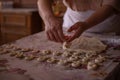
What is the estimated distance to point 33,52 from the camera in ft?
3.09

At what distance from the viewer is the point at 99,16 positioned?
113 centimetres

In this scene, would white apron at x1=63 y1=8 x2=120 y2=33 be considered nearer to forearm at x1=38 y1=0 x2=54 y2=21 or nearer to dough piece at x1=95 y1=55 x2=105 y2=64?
forearm at x1=38 y1=0 x2=54 y2=21

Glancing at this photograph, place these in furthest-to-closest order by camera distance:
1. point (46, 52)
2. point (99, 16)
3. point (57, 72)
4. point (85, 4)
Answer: point (85, 4)
point (99, 16)
point (46, 52)
point (57, 72)

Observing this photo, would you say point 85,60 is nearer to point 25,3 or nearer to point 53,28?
point 53,28

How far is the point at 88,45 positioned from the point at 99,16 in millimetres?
204

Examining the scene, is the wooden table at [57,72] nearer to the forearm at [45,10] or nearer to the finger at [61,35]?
the finger at [61,35]

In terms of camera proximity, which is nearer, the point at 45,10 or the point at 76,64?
the point at 76,64

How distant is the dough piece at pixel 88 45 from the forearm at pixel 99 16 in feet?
0.29

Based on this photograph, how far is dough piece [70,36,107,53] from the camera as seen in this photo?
97cm

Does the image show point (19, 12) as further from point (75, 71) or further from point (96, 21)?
point (75, 71)

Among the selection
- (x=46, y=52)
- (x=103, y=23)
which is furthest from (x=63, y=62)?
(x=103, y=23)

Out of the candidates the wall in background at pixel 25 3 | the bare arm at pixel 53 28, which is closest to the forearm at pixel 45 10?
the bare arm at pixel 53 28

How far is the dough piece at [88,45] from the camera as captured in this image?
974 millimetres

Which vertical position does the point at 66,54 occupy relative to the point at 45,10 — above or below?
below
